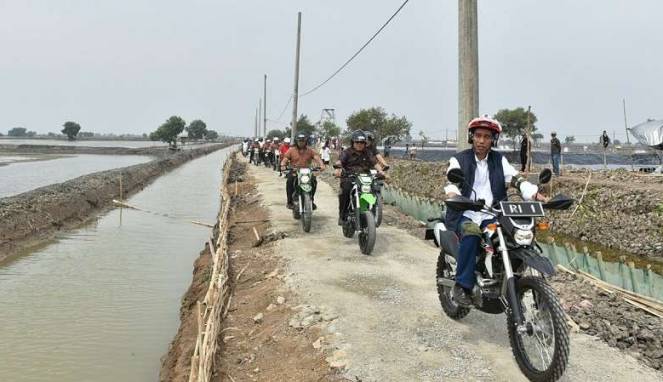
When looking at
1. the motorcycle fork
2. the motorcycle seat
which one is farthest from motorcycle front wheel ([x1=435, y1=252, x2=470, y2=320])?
the motorcycle fork

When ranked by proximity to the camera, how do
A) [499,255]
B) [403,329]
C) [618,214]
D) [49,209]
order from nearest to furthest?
[499,255] < [403,329] < [618,214] < [49,209]

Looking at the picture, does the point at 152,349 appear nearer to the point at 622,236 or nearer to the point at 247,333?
the point at 247,333

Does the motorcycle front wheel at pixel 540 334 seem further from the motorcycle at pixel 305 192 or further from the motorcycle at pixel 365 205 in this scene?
the motorcycle at pixel 305 192

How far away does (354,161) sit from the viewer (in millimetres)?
8844

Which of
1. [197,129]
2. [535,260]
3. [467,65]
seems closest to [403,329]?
[535,260]

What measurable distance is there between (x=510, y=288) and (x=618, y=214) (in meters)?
12.2

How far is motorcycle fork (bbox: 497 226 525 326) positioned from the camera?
3914 millimetres

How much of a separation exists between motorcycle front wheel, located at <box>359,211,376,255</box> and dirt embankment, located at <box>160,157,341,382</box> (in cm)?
124

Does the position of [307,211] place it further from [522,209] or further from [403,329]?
[522,209]

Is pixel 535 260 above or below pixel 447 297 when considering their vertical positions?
above

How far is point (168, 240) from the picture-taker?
15266 millimetres

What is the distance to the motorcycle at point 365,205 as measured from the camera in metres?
7.94

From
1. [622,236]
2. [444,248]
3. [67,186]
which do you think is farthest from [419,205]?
[67,186]

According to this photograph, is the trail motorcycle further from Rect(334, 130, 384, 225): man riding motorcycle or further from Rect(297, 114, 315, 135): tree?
Rect(297, 114, 315, 135): tree
